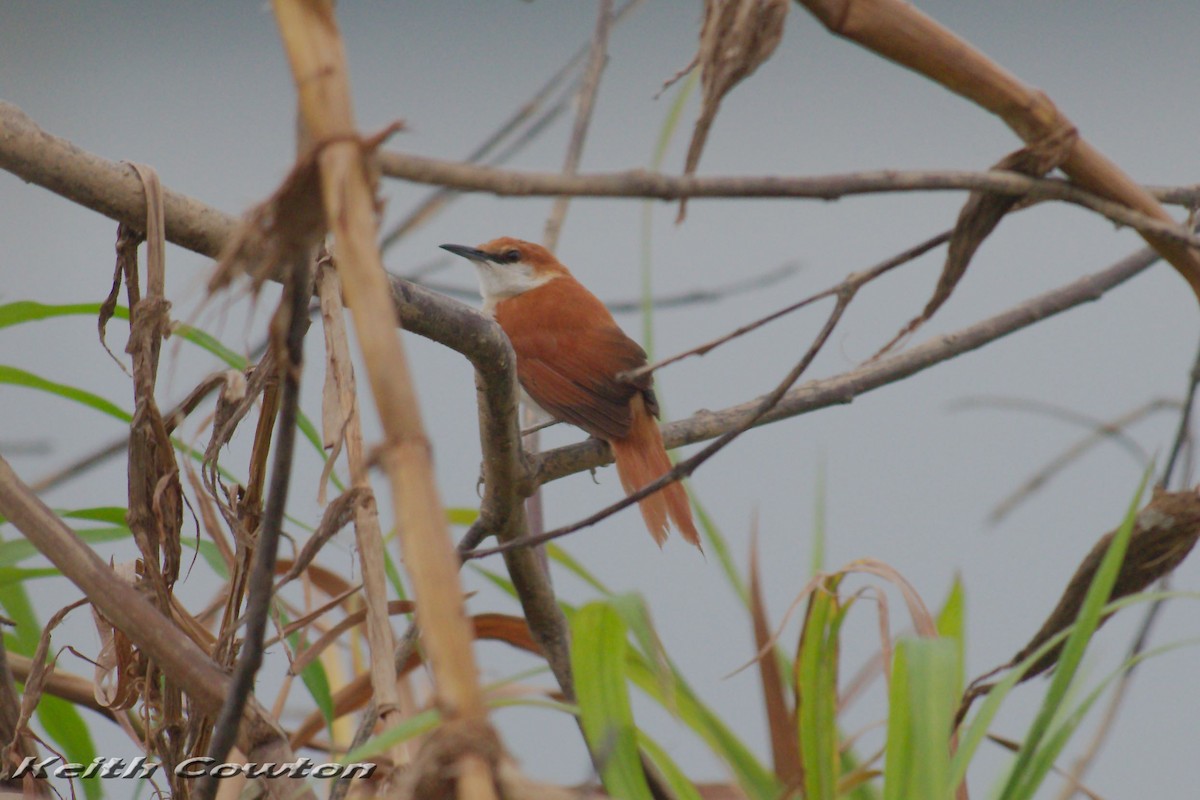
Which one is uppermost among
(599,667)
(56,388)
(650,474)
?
(650,474)

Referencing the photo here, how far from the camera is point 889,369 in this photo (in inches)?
54.0

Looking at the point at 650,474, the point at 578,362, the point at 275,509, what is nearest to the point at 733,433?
the point at 275,509

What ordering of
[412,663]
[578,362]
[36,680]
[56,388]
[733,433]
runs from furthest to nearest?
[578,362], [412,663], [56,388], [36,680], [733,433]


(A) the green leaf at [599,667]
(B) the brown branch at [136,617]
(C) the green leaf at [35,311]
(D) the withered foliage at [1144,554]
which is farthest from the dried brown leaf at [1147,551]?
(C) the green leaf at [35,311]

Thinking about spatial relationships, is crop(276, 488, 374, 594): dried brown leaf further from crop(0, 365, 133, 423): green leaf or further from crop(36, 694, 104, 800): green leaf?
crop(36, 694, 104, 800): green leaf

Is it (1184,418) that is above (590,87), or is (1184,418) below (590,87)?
below

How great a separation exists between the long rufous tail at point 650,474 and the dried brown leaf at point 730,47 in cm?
122

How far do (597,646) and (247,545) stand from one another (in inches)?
11.0

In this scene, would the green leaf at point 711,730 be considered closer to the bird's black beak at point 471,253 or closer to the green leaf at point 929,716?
the green leaf at point 929,716

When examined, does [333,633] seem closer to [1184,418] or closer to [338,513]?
[338,513]

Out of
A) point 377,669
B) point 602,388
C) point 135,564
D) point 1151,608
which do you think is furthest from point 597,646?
point 602,388

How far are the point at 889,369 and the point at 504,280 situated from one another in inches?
61.2

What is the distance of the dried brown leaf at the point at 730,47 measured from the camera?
0.57m

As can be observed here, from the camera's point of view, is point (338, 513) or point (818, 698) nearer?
point (338, 513)
